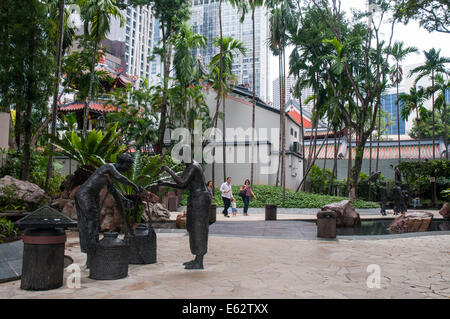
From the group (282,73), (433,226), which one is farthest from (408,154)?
(433,226)

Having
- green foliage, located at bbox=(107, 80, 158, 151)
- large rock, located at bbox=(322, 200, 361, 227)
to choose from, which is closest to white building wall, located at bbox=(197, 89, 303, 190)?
green foliage, located at bbox=(107, 80, 158, 151)

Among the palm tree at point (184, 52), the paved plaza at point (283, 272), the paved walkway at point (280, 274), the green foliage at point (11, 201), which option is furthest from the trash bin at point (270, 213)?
the palm tree at point (184, 52)

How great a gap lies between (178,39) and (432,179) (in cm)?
1843

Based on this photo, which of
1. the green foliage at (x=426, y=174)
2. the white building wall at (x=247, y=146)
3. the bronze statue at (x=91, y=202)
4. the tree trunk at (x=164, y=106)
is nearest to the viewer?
the bronze statue at (x=91, y=202)

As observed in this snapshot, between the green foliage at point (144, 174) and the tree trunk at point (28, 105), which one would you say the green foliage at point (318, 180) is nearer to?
the green foliage at point (144, 174)

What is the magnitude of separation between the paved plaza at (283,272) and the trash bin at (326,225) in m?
0.36

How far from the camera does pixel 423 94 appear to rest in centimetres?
2834

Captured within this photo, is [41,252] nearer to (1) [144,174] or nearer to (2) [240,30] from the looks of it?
(1) [144,174]

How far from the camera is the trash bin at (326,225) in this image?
9086 millimetres

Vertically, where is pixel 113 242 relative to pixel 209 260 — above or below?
above

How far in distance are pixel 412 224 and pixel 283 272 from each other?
7827mm

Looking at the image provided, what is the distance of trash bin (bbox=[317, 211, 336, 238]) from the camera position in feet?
29.8
